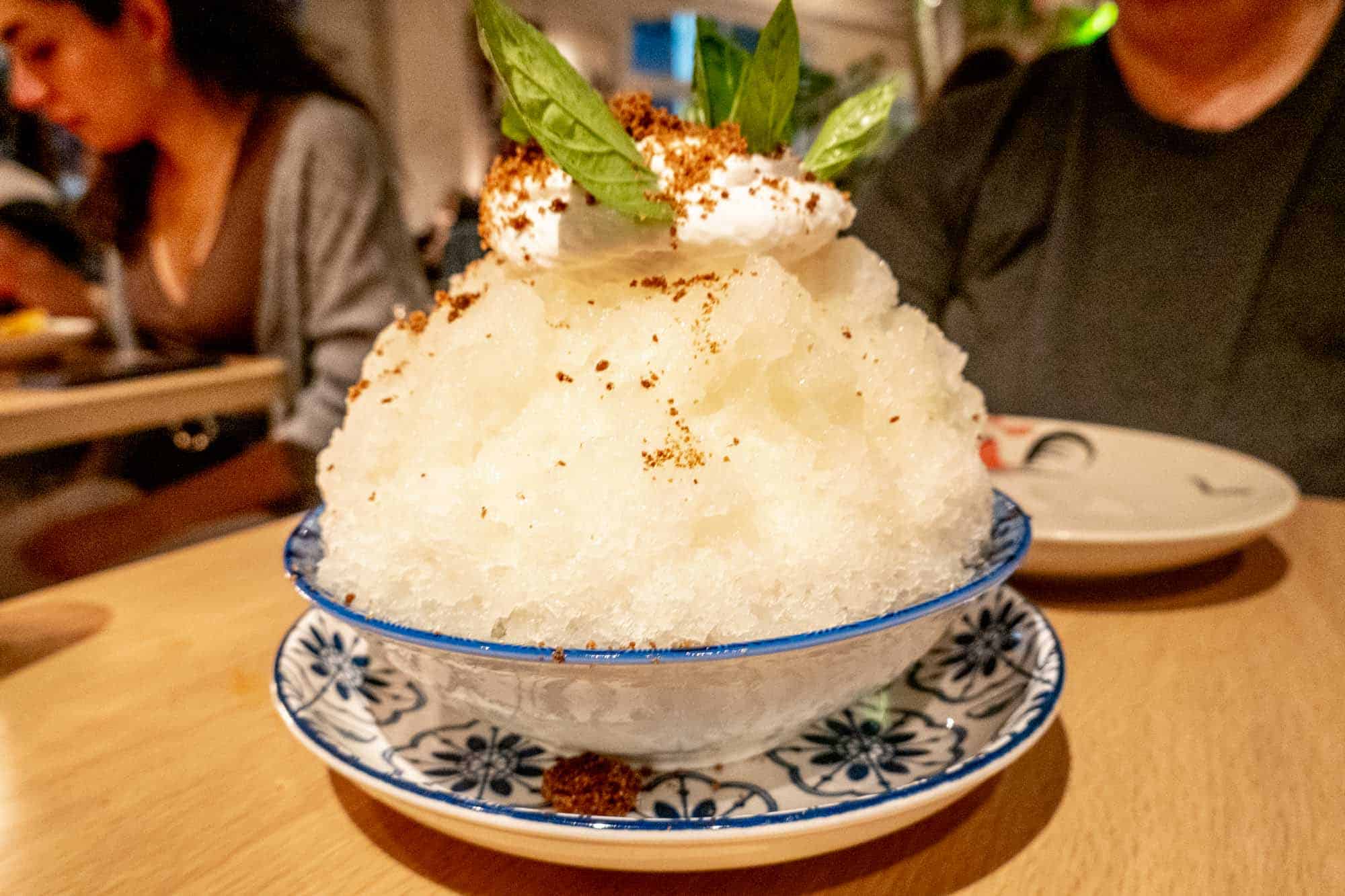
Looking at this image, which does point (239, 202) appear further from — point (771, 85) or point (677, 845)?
point (677, 845)

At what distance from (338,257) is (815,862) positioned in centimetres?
192

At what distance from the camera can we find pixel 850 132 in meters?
0.67

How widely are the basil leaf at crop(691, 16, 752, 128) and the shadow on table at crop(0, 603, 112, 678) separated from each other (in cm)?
87

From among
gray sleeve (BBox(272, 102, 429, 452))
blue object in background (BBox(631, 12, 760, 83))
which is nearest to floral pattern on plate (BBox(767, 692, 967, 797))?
gray sleeve (BBox(272, 102, 429, 452))

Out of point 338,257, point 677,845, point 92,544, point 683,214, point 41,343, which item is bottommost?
point 92,544

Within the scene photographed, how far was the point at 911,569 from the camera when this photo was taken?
0.51 meters

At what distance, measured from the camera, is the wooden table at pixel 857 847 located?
0.51 m

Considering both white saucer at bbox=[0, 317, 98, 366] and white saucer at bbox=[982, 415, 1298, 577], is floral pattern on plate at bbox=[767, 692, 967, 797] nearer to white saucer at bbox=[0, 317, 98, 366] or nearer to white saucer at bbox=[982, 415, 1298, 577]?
A: white saucer at bbox=[982, 415, 1298, 577]

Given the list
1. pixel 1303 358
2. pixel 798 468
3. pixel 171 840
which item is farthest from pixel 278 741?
pixel 1303 358

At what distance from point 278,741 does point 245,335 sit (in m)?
1.84

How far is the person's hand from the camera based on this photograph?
163 cm

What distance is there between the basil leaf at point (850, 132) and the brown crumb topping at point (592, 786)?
49cm

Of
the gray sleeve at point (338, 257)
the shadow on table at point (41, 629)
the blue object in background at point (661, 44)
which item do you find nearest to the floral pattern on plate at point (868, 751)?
the shadow on table at point (41, 629)

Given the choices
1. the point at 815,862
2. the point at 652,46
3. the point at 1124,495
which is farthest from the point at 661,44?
the point at 815,862
